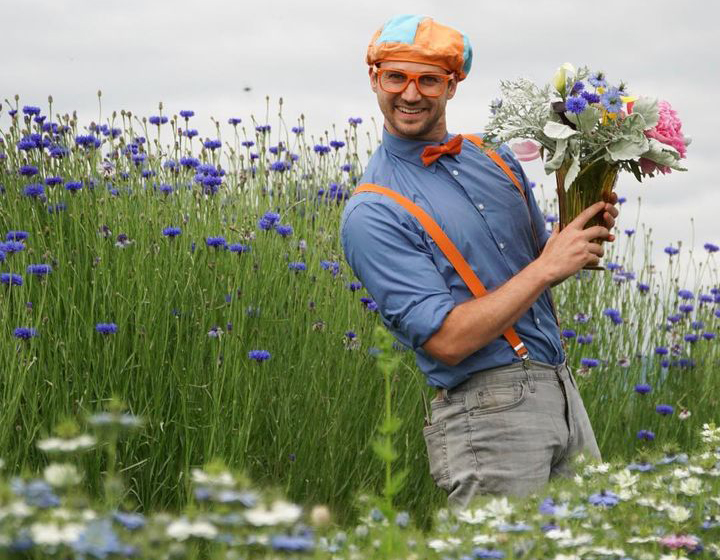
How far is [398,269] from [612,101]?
996 millimetres

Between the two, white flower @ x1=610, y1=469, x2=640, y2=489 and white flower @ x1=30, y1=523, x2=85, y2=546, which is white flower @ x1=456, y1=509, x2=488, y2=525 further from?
white flower @ x1=30, y1=523, x2=85, y2=546

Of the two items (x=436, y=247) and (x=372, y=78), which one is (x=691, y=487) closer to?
(x=436, y=247)

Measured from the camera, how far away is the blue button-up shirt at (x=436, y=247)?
3.51 meters

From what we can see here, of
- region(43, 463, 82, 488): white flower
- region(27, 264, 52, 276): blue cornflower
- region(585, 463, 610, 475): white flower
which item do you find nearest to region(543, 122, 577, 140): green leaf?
region(585, 463, 610, 475): white flower

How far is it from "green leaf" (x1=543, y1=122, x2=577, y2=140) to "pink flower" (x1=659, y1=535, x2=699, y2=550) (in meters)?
1.47

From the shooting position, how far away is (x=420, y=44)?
12.1 feet

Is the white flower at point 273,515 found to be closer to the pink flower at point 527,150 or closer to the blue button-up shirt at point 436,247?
the blue button-up shirt at point 436,247

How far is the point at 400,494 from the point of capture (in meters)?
5.20

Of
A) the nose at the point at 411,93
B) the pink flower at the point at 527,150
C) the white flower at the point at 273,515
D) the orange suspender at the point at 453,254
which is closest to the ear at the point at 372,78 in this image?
the nose at the point at 411,93

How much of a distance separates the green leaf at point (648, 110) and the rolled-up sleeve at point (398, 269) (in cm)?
93

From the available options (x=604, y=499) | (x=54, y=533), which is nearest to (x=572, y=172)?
(x=604, y=499)

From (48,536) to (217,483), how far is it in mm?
326

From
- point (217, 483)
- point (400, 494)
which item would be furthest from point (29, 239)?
point (217, 483)

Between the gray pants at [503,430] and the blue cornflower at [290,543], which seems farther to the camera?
the gray pants at [503,430]
